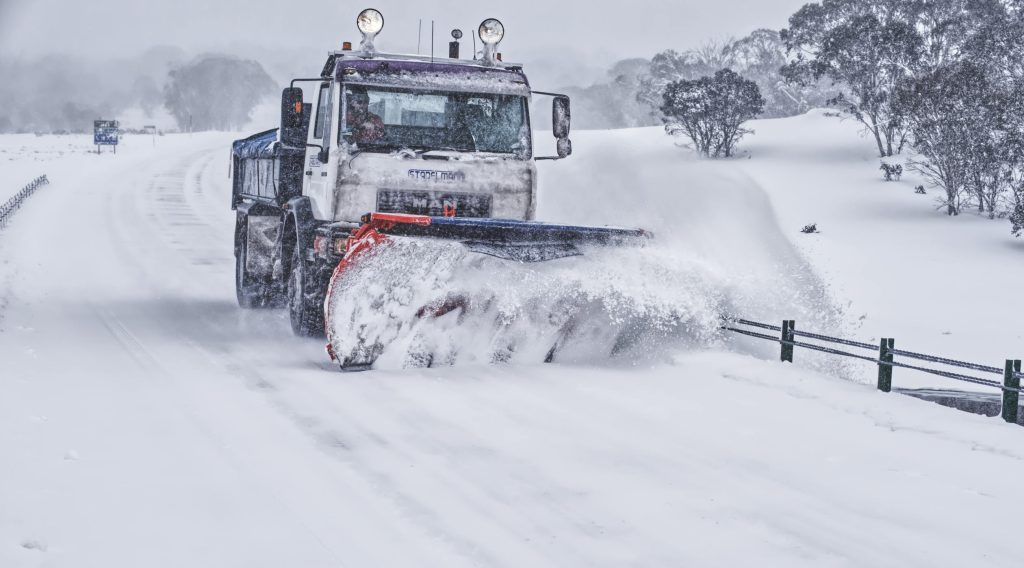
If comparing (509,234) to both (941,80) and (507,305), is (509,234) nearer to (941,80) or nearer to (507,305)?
(507,305)

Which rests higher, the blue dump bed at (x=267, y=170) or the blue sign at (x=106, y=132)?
the blue sign at (x=106, y=132)

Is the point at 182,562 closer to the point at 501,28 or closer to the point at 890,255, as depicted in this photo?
the point at 501,28

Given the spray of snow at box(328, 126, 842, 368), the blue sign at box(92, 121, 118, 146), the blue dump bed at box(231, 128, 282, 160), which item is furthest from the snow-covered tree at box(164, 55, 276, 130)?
the spray of snow at box(328, 126, 842, 368)

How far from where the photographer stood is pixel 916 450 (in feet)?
23.4

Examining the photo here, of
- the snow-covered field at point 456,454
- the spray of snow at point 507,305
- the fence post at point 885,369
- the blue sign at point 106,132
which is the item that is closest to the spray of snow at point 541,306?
the spray of snow at point 507,305

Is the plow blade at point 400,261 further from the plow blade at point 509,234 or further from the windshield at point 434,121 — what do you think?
the windshield at point 434,121

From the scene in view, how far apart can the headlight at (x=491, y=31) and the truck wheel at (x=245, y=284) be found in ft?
13.1

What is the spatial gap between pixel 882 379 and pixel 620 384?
229cm

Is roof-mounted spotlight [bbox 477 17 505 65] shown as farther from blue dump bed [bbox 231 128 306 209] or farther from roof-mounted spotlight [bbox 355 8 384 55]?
blue dump bed [bbox 231 128 306 209]

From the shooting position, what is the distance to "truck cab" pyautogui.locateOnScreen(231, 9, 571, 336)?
31.7ft

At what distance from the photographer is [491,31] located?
35.6 ft

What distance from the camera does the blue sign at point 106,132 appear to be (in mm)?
63250

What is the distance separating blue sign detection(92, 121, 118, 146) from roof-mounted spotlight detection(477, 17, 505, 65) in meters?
57.5

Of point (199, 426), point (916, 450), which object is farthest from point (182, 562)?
point (916, 450)
